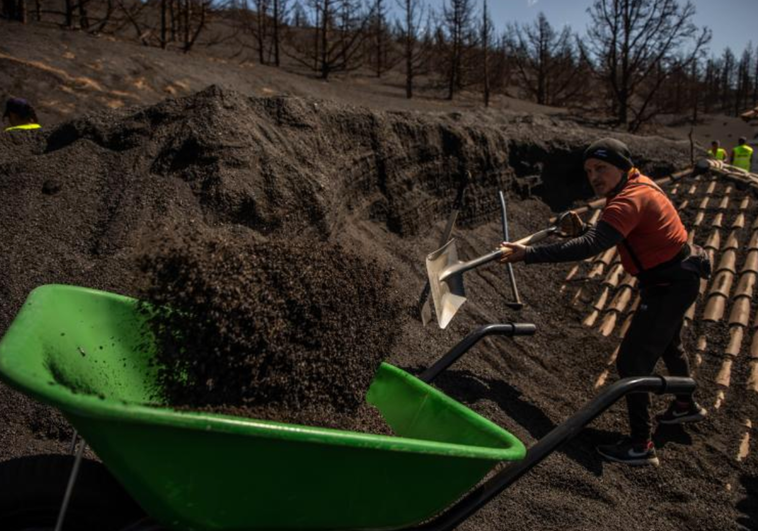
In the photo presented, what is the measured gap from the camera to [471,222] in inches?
263

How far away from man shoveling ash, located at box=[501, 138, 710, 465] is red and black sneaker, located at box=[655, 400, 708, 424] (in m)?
0.47

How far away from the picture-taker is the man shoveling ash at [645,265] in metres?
3.13

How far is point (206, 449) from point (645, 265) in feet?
8.47

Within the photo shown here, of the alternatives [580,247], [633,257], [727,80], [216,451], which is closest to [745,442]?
[633,257]

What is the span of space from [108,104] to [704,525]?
859 centimetres

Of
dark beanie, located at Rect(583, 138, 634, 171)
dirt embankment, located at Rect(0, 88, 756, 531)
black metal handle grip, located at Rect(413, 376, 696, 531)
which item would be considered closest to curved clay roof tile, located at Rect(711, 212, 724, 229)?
dirt embankment, located at Rect(0, 88, 756, 531)

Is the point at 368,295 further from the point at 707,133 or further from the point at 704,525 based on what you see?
the point at 707,133

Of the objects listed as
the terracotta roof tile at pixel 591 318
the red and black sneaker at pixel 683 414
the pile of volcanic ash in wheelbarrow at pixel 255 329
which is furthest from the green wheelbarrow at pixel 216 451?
the terracotta roof tile at pixel 591 318

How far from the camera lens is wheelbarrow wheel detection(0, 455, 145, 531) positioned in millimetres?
1591

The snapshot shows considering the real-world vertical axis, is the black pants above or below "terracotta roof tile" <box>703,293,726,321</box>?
above

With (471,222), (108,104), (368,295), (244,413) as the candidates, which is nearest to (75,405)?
(244,413)

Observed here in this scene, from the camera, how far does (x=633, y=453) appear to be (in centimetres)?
328

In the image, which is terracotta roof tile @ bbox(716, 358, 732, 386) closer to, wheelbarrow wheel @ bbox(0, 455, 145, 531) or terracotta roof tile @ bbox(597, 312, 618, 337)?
terracotta roof tile @ bbox(597, 312, 618, 337)

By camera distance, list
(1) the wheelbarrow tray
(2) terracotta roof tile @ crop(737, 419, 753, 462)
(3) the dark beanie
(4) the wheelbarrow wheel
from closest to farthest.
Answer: (1) the wheelbarrow tray
(4) the wheelbarrow wheel
(3) the dark beanie
(2) terracotta roof tile @ crop(737, 419, 753, 462)
